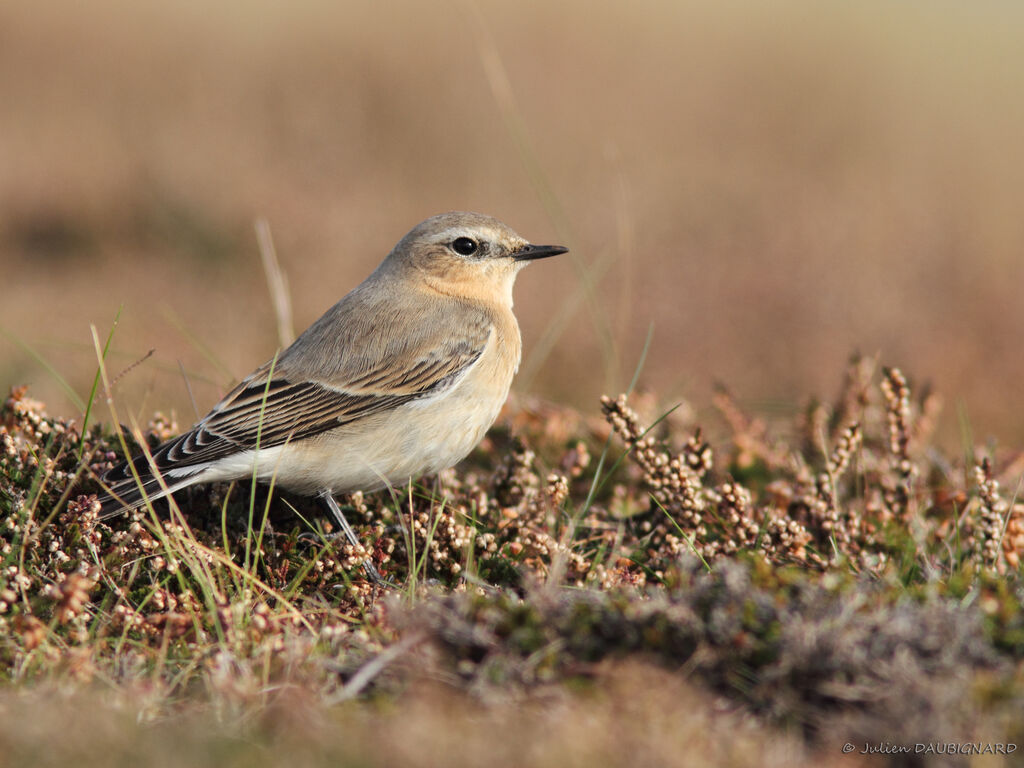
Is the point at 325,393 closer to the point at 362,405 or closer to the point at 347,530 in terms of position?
the point at 362,405

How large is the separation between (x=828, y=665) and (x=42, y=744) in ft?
7.81

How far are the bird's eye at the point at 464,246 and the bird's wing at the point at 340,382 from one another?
2.01 ft

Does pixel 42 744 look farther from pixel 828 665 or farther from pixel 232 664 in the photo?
pixel 828 665

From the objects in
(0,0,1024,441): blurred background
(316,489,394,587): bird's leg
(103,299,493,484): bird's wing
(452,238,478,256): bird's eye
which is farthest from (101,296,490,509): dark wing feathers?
(0,0,1024,441): blurred background

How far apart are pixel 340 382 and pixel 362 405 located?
0.20 m

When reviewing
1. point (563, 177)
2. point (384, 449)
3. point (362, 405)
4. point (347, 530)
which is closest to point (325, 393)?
point (362, 405)

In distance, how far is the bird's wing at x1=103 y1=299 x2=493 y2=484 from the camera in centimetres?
590

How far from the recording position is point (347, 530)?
5.63 metres

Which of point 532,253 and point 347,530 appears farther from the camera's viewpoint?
point 532,253

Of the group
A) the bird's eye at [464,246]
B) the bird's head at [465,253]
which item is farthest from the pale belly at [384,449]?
the bird's eye at [464,246]

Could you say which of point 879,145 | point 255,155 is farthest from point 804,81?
point 255,155

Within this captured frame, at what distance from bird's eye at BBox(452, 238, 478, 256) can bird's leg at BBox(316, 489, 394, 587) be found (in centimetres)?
190

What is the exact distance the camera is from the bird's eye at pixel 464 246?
7.01m

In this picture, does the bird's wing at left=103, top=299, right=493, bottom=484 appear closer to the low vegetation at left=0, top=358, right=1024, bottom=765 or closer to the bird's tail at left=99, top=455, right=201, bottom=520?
the bird's tail at left=99, top=455, right=201, bottom=520
